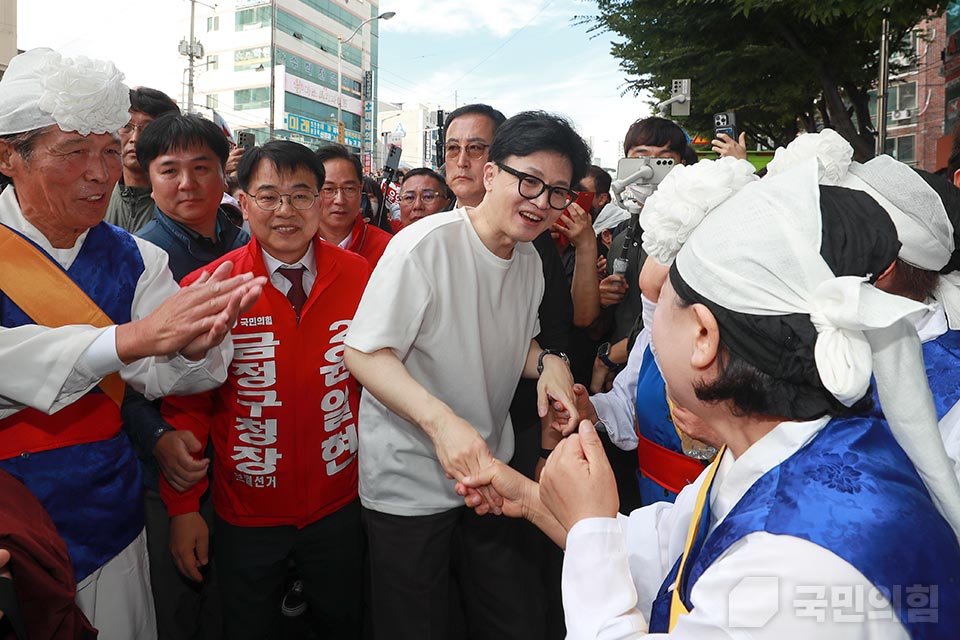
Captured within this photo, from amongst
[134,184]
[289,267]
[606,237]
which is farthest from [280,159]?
[606,237]

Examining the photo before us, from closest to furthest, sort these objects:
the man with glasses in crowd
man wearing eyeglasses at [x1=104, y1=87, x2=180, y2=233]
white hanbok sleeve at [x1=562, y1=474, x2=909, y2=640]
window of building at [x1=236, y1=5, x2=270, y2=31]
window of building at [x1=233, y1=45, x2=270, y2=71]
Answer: white hanbok sleeve at [x1=562, y1=474, x2=909, y2=640], the man with glasses in crowd, man wearing eyeglasses at [x1=104, y1=87, x2=180, y2=233], window of building at [x1=236, y1=5, x2=270, y2=31], window of building at [x1=233, y1=45, x2=270, y2=71]

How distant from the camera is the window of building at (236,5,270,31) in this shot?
4112cm

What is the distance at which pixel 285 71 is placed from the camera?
38.9 m

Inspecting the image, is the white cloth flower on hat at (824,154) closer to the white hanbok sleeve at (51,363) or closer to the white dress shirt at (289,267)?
the white dress shirt at (289,267)

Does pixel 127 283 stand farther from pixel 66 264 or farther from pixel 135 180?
pixel 135 180

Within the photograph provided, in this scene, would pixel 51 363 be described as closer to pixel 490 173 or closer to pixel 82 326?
pixel 82 326

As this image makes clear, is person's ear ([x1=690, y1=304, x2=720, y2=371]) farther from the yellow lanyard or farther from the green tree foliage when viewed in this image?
the green tree foliage

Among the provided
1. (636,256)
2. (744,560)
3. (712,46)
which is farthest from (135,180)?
(712,46)

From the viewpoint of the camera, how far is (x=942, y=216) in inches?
73.4

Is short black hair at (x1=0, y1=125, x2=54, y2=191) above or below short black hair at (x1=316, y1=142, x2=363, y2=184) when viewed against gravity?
below

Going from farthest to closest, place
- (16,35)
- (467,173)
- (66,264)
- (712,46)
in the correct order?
1. (16,35)
2. (712,46)
3. (467,173)
4. (66,264)

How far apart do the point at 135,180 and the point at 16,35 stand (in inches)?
476

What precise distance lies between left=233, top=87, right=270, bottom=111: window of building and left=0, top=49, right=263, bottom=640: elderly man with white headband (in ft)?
143

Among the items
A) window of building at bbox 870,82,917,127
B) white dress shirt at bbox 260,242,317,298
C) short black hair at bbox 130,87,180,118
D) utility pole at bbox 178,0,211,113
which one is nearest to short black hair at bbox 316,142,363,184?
short black hair at bbox 130,87,180,118
